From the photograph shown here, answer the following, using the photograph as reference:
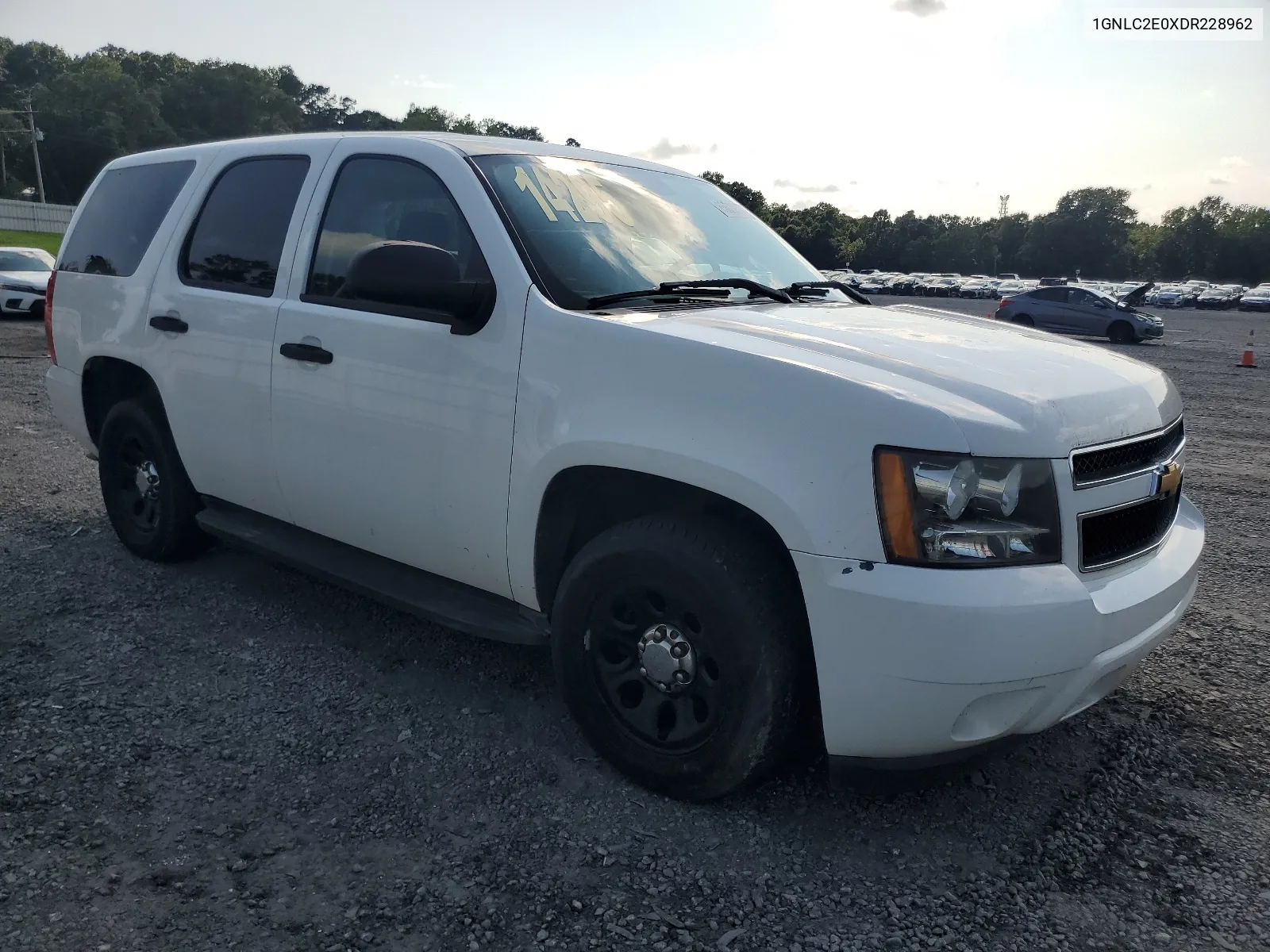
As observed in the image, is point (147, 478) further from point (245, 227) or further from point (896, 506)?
point (896, 506)

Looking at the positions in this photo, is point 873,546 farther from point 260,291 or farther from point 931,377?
point 260,291

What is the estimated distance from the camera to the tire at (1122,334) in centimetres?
2431

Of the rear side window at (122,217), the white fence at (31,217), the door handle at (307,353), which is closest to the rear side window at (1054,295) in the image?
the rear side window at (122,217)

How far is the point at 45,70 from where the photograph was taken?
100312mm

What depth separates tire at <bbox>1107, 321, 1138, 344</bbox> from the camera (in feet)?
79.8

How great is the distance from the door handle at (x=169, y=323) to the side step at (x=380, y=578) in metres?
0.78

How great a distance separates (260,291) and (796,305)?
2.11 meters

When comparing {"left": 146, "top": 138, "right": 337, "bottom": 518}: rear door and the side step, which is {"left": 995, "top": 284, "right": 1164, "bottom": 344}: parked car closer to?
{"left": 146, "top": 138, "right": 337, "bottom": 518}: rear door

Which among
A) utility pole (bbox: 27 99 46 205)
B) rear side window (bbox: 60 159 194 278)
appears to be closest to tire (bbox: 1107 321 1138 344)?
rear side window (bbox: 60 159 194 278)

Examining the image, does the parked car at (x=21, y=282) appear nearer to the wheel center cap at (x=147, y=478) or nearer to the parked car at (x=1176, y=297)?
the wheel center cap at (x=147, y=478)

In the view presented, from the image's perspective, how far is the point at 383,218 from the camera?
140 inches

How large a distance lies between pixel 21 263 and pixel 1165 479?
1990 cm

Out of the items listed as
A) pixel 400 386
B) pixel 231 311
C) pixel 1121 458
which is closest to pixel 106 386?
pixel 231 311

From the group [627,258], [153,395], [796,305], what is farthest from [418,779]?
[153,395]
